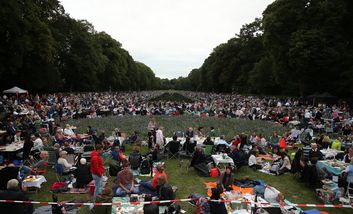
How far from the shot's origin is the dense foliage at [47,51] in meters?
29.1

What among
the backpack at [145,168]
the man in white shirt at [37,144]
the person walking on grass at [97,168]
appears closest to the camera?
the person walking on grass at [97,168]

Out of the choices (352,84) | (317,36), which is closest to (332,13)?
(317,36)

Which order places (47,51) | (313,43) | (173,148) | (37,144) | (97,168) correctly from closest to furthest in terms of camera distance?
(97,168), (37,144), (173,148), (313,43), (47,51)

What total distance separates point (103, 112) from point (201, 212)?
955 inches

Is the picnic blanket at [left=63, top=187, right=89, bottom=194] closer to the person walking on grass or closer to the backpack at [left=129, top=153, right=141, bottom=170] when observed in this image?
the person walking on grass

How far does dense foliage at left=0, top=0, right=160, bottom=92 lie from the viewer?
29094 mm

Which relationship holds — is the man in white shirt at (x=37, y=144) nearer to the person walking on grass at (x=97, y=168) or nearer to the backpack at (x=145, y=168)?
the backpack at (x=145, y=168)

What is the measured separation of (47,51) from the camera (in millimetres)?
34219

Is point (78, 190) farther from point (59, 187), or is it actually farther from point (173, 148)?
point (173, 148)

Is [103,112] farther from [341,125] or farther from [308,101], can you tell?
[308,101]

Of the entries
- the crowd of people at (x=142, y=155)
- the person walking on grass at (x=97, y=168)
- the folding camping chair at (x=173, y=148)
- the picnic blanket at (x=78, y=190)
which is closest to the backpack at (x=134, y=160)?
the crowd of people at (x=142, y=155)

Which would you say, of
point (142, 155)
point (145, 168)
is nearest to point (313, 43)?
point (142, 155)

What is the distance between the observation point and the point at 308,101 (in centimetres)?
3797

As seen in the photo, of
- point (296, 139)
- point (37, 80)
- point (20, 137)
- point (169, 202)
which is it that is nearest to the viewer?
point (169, 202)
